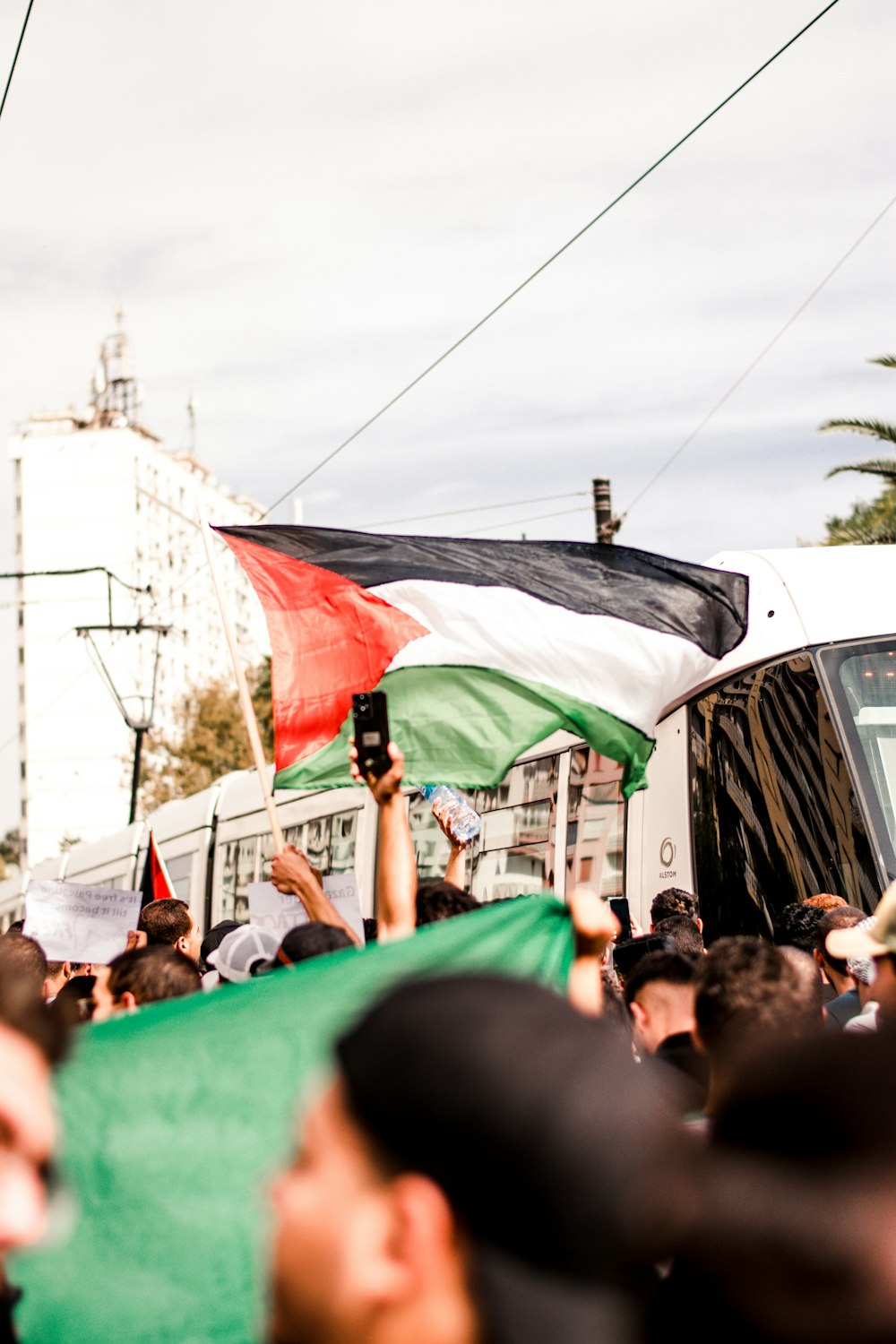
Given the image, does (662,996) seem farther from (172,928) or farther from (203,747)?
(203,747)

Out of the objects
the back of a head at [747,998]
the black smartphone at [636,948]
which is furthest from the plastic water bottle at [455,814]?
the back of a head at [747,998]

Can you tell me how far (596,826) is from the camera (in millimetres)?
10320

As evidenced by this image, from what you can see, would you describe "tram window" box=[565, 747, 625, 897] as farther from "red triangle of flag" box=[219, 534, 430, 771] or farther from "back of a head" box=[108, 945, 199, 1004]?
"back of a head" box=[108, 945, 199, 1004]

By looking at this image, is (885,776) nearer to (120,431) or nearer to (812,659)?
(812,659)

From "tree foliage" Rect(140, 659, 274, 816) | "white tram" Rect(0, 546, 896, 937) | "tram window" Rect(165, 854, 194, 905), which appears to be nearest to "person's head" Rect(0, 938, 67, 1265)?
"white tram" Rect(0, 546, 896, 937)

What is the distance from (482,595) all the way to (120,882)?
49.8 feet

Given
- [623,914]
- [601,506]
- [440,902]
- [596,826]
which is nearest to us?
[440,902]

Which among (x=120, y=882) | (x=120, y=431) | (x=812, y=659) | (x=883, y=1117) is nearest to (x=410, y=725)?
(x=812, y=659)

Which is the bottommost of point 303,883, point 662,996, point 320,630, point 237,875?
point 237,875

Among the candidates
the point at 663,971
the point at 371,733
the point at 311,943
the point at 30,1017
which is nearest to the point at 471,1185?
the point at 30,1017

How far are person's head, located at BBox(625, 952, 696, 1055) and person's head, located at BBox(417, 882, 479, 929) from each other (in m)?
0.56

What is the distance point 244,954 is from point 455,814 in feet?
10.7

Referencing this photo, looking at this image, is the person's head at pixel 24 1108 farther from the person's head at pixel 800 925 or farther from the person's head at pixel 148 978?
the person's head at pixel 800 925

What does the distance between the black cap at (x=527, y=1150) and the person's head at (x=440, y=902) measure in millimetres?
3277
